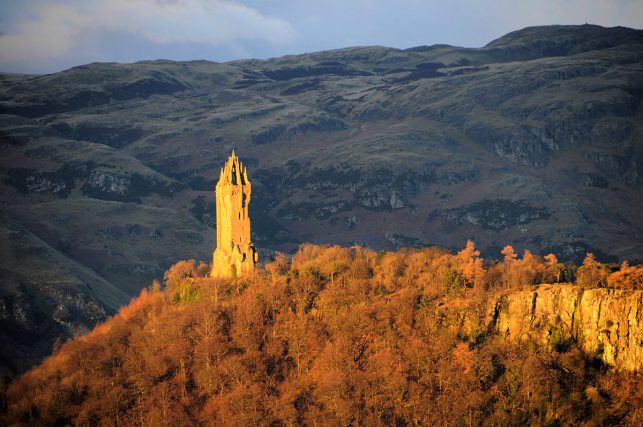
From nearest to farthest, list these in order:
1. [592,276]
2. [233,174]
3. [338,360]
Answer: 1. [592,276]
2. [338,360]
3. [233,174]

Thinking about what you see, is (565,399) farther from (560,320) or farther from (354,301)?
(354,301)

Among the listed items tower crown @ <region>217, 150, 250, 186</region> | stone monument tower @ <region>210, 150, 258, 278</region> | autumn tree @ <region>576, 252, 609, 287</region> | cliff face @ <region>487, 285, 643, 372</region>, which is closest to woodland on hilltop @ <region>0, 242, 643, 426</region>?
autumn tree @ <region>576, 252, 609, 287</region>

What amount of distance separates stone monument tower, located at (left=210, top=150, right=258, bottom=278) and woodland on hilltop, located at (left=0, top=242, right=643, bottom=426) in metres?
4.08

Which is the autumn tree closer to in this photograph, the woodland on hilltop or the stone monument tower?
the woodland on hilltop

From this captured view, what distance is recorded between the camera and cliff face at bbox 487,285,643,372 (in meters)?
119

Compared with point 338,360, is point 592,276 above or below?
above

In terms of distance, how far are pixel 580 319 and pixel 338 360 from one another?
95.9 feet

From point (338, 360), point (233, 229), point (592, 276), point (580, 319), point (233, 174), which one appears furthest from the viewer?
point (233, 174)

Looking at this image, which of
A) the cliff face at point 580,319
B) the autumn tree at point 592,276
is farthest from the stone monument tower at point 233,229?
the autumn tree at point 592,276

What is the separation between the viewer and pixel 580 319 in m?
124

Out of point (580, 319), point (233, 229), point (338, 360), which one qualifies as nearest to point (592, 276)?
point (580, 319)

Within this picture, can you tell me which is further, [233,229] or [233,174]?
[233,174]

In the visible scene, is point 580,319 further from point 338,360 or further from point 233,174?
point 233,174

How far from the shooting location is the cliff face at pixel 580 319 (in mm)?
118812
